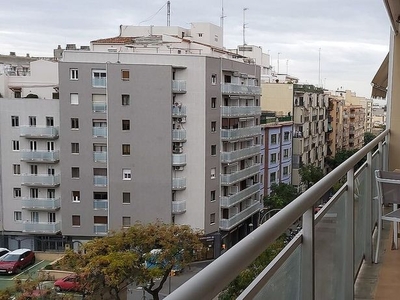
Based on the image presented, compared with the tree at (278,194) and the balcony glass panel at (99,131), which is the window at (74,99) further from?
the tree at (278,194)

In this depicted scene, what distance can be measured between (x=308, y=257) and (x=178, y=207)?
23422mm

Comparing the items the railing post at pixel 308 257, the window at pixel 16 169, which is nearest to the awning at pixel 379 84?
the railing post at pixel 308 257

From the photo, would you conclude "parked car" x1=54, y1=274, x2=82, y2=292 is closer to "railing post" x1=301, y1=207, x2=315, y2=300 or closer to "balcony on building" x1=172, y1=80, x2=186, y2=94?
"balcony on building" x1=172, y1=80, x2=186, y2=94

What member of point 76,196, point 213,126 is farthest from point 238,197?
point 76,196

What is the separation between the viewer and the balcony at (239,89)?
Result: 2562 cm

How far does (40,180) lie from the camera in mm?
25125

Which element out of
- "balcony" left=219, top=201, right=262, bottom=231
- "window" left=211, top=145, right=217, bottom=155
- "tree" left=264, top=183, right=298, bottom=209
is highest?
"window" left=211, top=145, right=217, bottom=155

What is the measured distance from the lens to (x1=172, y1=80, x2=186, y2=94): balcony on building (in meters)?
23.9

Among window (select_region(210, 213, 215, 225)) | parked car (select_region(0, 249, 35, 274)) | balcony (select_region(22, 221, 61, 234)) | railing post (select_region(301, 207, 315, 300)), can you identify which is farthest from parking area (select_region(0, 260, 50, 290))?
railing post (select_region(301, 207, 315, 300))

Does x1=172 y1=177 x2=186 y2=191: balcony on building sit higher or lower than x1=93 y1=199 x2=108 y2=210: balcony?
higher

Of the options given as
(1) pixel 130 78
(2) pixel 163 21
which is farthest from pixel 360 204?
(2) pixel 163 21

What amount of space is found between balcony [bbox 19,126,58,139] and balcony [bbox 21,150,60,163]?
2.32ft

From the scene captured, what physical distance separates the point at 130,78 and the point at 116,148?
330 centimetres

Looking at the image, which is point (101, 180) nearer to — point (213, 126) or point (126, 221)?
point (126, 221)
